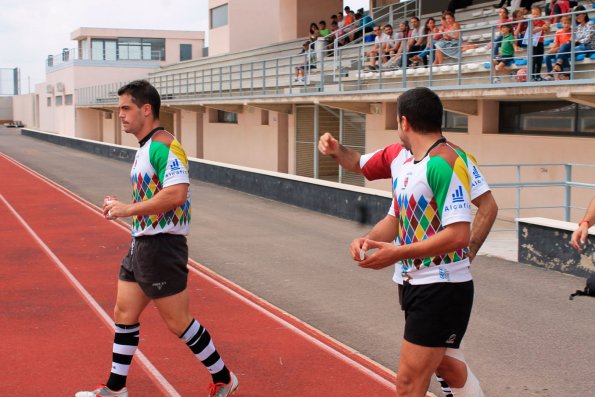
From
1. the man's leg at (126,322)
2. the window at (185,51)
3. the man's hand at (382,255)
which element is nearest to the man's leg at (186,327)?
the man's leg at (126,322)

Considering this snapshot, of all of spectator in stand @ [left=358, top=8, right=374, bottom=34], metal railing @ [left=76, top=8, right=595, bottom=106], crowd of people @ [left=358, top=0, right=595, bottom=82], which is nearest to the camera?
crowd of people @ [left=358, top=0, right=595, bottom=82]

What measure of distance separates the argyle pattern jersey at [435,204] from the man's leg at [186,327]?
5.71 feet

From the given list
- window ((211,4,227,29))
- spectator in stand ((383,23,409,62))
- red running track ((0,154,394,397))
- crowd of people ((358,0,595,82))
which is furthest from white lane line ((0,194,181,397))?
window ((211,4,227,29))

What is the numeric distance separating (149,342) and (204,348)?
1.97 metres

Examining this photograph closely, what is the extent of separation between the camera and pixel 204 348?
17.1ft

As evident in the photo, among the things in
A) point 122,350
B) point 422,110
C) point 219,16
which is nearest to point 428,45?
point 122,350

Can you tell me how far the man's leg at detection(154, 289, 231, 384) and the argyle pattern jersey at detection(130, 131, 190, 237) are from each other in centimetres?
44

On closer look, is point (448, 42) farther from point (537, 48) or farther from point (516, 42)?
point (537, 48)

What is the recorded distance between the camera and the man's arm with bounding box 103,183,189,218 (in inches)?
190

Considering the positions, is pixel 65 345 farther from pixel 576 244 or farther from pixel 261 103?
pixel 261 103

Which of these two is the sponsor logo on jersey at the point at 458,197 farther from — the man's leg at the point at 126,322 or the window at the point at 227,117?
the window at the point at 227,117

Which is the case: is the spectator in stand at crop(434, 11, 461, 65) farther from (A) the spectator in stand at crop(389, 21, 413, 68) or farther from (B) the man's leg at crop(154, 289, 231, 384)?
(B) the man's leg at crop(154, 289, 231, 384)

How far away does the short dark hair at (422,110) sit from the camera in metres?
3.87

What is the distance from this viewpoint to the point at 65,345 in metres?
6.93
